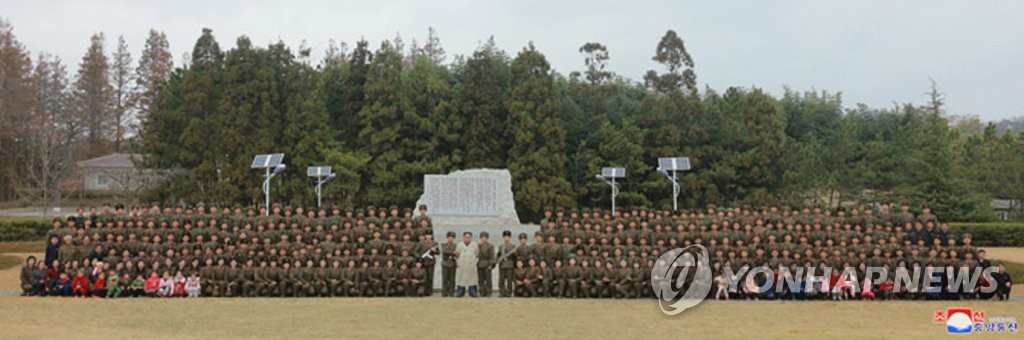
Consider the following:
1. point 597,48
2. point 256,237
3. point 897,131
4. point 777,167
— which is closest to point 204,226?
point 256,237

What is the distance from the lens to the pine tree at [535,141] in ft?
82.2

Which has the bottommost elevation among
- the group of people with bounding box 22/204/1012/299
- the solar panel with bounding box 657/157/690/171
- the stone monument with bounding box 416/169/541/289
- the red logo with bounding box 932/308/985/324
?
the red logo with bounding box 932/308/985/324

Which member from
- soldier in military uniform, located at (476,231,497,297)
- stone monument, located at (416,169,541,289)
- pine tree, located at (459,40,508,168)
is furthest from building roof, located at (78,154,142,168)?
soldier in military uniform, located at (476,231,497,297)

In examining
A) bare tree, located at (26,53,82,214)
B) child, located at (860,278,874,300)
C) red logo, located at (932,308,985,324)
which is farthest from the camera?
bare tree, located at (26,53,82,214)

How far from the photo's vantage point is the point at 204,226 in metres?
15.0

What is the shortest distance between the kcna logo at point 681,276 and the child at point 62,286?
8684mm

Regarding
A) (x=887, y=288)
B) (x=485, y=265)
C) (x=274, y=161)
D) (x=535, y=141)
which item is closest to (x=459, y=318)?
(x=485, y=265)

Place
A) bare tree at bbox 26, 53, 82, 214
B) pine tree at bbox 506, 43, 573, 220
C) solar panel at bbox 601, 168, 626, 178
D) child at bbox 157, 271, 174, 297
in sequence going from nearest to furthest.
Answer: child at bbox 157, 271, 174, 297, solar panel at bbox 601, 168, 626, 178, pine tree at bbox 506, 43, 573, 220, bare tree at bbox 26, 53, 82, 214

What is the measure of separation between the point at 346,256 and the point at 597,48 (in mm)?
20232

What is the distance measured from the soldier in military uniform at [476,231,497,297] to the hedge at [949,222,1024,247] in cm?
1474

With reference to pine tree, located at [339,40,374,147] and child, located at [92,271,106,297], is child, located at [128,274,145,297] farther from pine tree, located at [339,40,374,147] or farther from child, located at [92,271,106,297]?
pine tree, located at [339,40,374,147]

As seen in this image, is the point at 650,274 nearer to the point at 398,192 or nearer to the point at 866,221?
the point at 866,221

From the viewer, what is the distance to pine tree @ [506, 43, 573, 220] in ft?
82.2

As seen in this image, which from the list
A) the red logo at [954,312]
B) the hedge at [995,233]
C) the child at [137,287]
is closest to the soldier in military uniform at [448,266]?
the child at [137,287]
